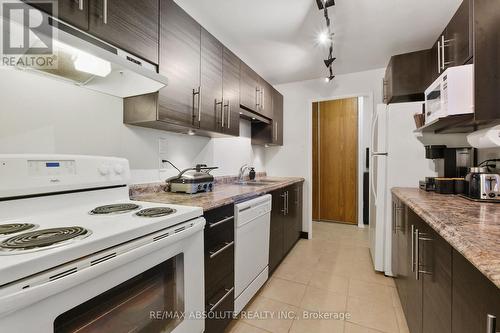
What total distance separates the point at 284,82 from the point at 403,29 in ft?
5.26

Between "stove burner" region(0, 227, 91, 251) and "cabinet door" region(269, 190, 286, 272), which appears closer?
"stove burner" region(0, 227, 91, 251)

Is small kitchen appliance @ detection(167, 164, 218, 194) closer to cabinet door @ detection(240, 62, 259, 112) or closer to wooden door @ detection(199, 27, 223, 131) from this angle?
wooden door @ detection(199, 27, 223, 131)

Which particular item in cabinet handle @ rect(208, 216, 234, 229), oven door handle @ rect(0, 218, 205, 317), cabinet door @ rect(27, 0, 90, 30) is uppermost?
cabinet door @ rect(27, 0, 90, 30)

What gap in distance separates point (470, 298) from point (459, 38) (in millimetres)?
1556

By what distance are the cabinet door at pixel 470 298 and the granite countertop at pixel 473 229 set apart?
0.21 feet

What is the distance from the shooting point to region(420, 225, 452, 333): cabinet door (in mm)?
782

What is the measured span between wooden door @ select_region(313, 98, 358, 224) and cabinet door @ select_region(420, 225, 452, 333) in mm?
2942

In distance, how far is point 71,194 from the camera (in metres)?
1.10

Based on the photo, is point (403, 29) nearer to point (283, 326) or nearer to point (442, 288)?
point (442, 288)

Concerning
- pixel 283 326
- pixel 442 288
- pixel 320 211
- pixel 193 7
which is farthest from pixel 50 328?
pixel 320 211

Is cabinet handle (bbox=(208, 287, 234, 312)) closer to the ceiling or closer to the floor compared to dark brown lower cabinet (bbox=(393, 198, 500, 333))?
closer to the floor

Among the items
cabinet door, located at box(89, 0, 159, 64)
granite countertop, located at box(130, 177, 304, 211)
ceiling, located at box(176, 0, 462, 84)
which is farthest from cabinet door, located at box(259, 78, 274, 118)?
cabinet door, located at box(89, 0, 159, 64)

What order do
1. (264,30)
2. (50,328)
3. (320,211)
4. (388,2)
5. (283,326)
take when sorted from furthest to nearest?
(320,211) < (264,30) < (388,2) < (283,326) < (50,328)

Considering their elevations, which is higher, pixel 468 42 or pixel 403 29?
pixel 403 29
